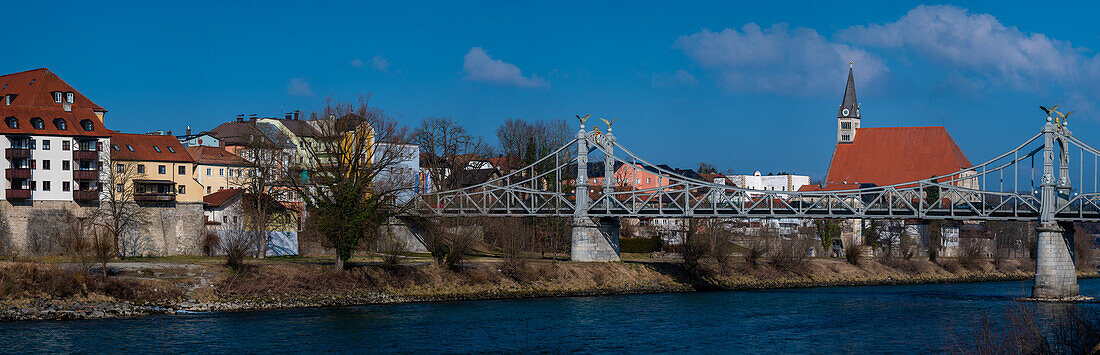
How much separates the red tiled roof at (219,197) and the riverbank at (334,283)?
12.3 metres

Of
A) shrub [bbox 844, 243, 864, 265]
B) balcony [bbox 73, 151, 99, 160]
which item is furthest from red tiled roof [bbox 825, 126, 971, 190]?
balcony [bbox 73, 151, 99, 160]

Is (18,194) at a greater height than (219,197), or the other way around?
(18,194)

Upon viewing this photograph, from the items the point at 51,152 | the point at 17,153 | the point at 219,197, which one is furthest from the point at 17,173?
the point at 219,197

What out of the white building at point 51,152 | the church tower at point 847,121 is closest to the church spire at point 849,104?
the church tower at point 847,121

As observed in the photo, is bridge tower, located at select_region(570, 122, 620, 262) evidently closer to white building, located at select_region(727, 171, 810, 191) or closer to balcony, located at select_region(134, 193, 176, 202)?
balcony, located at select_region(134, 193, 176, 202)

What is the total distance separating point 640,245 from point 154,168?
31071 mm

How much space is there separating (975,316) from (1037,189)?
17.7 m

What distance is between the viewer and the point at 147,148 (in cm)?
6088

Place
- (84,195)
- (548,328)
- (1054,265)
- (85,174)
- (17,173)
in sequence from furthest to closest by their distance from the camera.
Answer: (85,174), (84,195), (17,173), (1054,265), (548,328)

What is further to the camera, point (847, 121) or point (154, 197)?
point (847, 121)

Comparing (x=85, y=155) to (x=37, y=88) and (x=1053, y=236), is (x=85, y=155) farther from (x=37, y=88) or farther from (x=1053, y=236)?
(x=1053, y=236)

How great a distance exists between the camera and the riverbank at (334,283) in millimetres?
36344

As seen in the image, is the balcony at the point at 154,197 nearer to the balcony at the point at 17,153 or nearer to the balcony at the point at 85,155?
the balcony at the point at 85,155

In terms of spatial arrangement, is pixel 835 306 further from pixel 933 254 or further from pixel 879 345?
pixel 933 254
